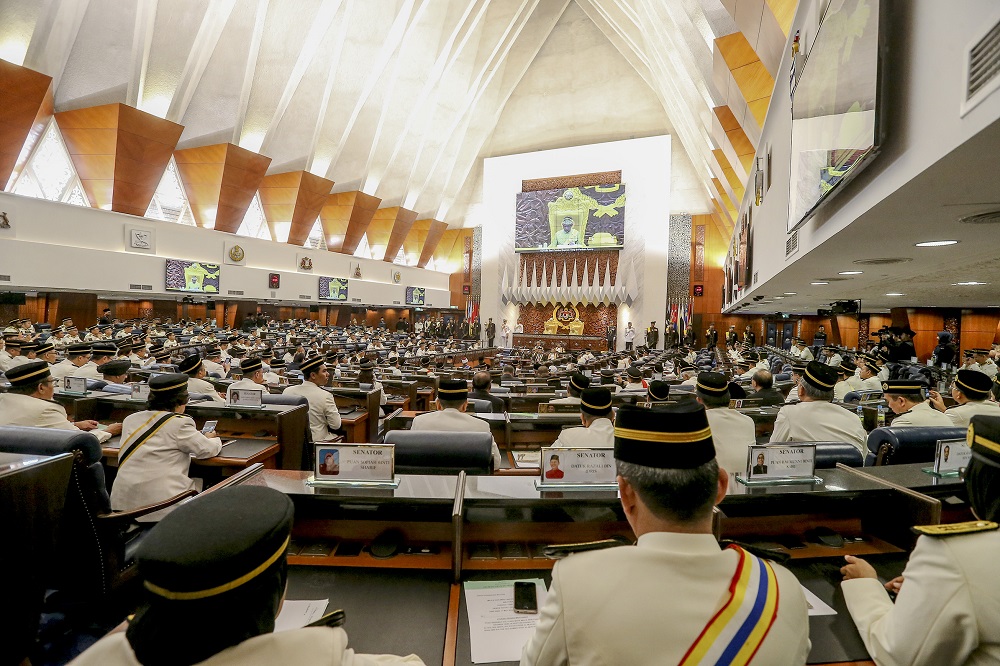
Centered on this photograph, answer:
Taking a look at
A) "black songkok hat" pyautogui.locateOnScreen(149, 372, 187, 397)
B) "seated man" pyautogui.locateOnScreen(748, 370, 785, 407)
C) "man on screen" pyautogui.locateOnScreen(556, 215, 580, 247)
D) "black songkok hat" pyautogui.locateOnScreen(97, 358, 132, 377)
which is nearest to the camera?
"black songkok hat" pyautogui.locateOnScreen(149, 372, 187, 397)

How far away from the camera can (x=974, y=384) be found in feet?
13.0

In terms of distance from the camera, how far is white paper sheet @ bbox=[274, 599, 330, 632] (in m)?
1.57

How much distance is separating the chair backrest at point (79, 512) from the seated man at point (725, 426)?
3638 mm

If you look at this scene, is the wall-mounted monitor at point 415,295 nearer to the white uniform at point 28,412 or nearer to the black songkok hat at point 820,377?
the white uniform at point 28,412

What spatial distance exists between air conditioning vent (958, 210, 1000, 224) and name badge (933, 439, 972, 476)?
1348mm

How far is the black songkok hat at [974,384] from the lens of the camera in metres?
3.92

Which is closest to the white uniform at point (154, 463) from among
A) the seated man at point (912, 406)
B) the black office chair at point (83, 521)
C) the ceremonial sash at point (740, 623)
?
the black office chair at point (83, 521)

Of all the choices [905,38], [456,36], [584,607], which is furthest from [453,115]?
[584,607]

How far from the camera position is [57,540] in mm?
2314

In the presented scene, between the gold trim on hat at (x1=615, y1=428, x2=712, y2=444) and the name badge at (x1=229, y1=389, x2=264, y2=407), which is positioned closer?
the gold trim on hat at (x1=615, y1=428, x2=712, y2=444)

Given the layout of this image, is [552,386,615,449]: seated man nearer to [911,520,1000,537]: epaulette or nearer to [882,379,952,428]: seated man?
[911,520,1000,537]: epaulette

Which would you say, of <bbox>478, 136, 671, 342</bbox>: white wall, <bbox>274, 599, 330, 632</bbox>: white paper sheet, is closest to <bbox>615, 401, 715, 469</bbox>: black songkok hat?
<bbox>274, 599, 330, 632</bbox>: white paper sheet

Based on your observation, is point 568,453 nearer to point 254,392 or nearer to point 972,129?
point 972,129

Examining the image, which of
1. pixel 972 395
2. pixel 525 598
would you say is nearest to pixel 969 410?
pixel 972 395
